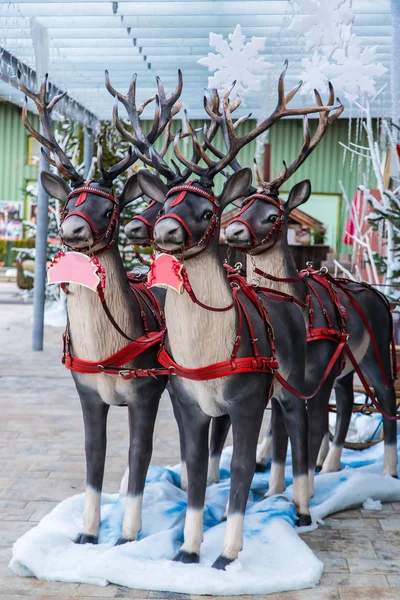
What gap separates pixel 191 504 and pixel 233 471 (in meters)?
0.26

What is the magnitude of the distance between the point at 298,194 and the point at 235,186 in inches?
35.9

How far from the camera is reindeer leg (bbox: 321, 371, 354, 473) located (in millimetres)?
4980

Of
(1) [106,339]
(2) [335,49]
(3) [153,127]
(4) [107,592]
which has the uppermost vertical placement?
(2) [335,49]

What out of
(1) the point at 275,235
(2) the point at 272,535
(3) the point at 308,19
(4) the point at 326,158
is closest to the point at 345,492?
(2) the point at 272,535

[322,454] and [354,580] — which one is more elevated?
[322,454]

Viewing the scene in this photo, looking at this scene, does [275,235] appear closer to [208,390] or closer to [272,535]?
[208,390]

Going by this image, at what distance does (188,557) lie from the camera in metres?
3.35

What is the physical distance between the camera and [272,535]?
363 centimetres

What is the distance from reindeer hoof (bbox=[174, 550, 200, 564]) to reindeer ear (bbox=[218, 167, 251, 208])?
1.59 m

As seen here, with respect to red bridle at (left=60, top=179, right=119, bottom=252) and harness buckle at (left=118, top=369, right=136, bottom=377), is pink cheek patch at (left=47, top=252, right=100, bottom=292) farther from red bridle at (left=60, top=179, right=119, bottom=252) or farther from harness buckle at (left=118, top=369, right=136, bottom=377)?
harness buckle at (left=118, top=369, right=136, bottom=377)

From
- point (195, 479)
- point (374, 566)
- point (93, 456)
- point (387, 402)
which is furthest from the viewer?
point (387, 402)

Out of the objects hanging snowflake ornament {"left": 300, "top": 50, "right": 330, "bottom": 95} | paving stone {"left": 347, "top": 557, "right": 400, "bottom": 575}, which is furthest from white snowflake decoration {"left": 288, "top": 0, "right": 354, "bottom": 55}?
paving stone {"left": 347, "top": 557, "right": 400, "bottom": 575}

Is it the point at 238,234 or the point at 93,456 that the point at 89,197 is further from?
A: the point at 93,456

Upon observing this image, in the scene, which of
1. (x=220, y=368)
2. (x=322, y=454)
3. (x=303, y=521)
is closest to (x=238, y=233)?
(x=220, y=368)
